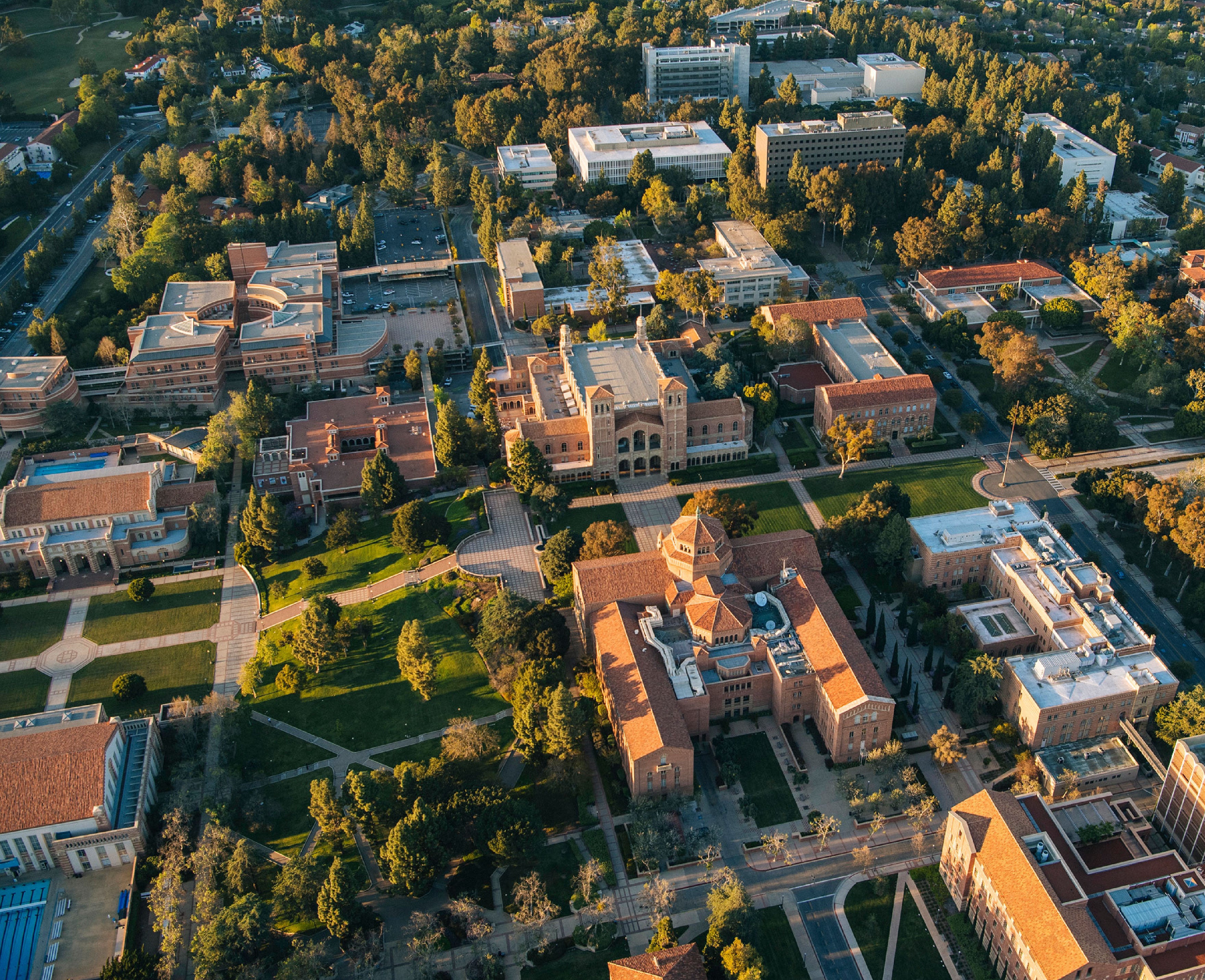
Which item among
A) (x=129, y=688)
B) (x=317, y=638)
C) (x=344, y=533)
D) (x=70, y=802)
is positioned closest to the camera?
(x=70, y=802)

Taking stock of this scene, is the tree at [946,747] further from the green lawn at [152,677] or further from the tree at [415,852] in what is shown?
the green lawn at [152,677]

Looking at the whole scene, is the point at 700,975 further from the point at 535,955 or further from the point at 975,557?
the point at 975,557

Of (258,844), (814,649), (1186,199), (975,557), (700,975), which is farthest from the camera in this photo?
(1186,199)

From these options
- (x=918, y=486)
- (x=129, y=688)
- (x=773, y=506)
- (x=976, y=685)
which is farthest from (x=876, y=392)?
(x=129, y=688)

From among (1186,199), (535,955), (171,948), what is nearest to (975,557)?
(535,955)

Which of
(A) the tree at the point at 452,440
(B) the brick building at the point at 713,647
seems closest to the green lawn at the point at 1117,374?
(B) the brick building at the point at 713,647

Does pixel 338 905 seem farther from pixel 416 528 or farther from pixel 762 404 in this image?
pixel 762 404

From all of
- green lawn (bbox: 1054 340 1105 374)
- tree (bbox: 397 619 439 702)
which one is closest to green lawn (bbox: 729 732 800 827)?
tree (bbox: 397 619 439 702)

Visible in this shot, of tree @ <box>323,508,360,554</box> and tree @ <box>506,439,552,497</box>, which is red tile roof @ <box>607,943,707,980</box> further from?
tree @ <box>323,508,360,554</box>
